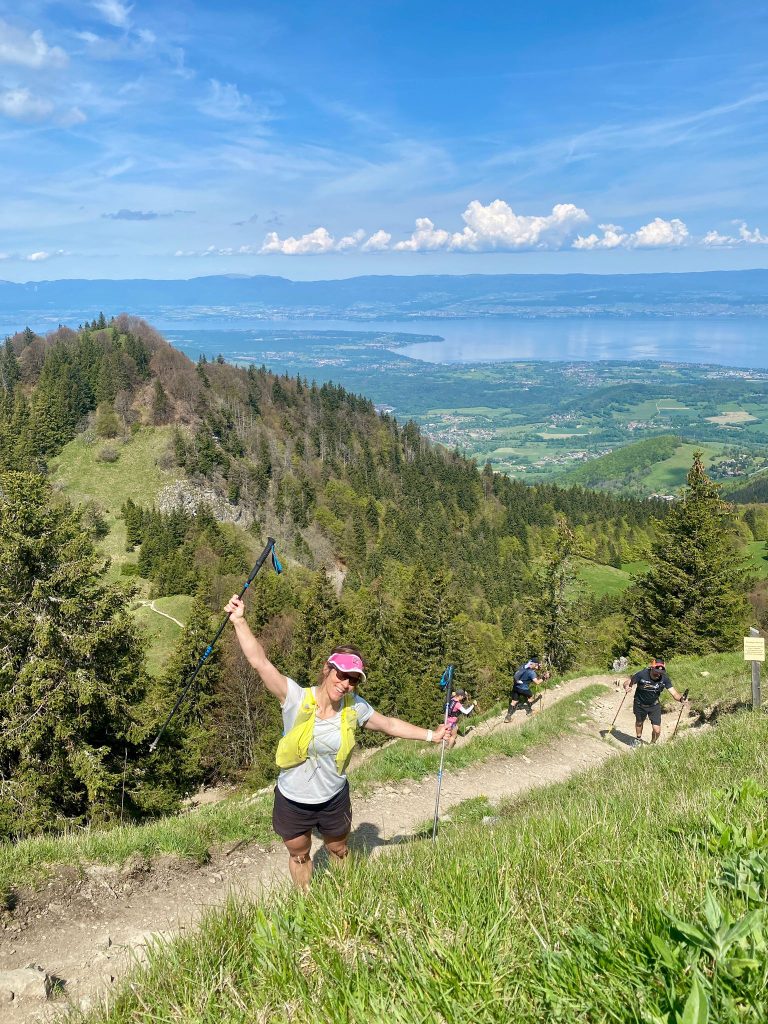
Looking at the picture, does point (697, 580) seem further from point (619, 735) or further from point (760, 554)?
point (760, 554)

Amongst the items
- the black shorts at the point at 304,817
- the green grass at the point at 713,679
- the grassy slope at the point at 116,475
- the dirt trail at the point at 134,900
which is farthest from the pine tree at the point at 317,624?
the grassy slope at the point at 116,475

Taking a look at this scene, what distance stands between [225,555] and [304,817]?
84354 mm

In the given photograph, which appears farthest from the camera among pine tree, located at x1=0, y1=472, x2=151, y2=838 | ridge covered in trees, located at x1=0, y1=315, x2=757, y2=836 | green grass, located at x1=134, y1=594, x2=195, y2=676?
green grass, located at x1=134, y1=594, x2=195, y2=676

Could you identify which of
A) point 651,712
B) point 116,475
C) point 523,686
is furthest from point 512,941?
point 116,475

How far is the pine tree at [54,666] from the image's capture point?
53.3 feet

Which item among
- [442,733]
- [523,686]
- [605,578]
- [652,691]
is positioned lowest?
[605,578]

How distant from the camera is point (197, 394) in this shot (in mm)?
120625

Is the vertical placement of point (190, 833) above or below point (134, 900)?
below

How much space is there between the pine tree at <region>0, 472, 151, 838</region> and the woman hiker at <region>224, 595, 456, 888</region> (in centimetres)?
1320

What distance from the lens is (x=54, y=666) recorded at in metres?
16.7

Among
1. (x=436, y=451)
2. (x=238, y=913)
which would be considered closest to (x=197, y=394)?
(x=436, y=451)

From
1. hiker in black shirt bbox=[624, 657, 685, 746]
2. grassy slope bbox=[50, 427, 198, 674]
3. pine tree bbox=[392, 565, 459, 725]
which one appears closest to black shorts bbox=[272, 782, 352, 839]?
hiker in black shirt bbox=[624, 657, 685, 746]

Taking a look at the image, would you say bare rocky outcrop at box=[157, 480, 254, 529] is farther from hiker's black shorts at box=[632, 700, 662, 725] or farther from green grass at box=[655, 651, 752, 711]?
hiker's black shorts at box=[632, 700, 662, 725]

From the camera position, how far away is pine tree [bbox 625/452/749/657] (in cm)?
2950
